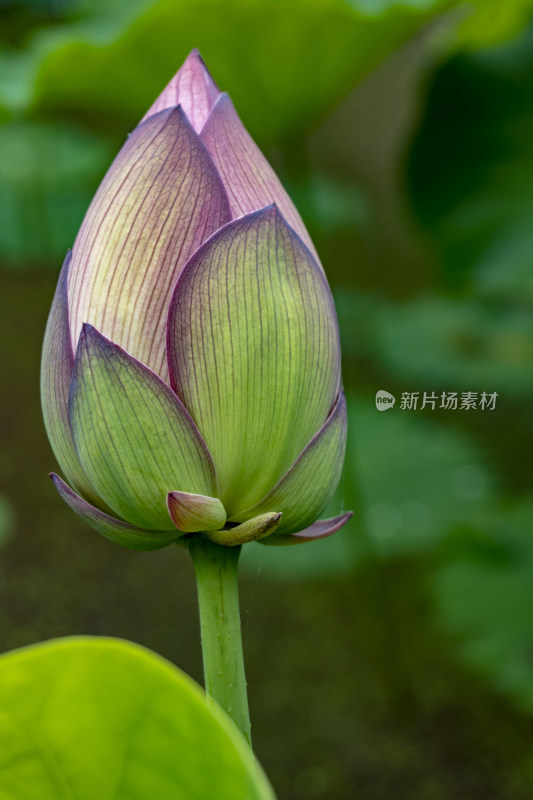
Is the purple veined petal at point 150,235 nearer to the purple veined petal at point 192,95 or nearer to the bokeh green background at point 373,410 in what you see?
the purple veined petal at point 192,95

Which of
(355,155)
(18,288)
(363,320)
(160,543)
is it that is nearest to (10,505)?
(18,288)

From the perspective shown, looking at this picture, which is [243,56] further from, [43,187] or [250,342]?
[43,187]

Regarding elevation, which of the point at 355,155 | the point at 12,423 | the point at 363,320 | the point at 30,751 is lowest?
the point at 12,423

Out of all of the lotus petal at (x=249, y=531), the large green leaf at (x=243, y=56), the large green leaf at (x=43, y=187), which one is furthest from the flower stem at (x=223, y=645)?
the large green leaf at (x=43, y=187)

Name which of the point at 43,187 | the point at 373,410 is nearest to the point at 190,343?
the point at 373,410

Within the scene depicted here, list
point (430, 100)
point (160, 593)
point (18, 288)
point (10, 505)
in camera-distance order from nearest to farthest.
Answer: point (430, 100) < point (160, 593) < point (10, 505) < point (18, 288)

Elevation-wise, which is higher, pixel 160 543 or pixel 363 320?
pixel 160 543

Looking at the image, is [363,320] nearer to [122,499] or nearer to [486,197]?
[486,197]

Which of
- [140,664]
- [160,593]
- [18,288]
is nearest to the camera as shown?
[140,664]
